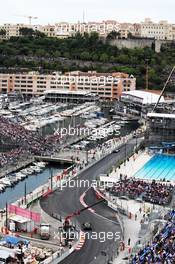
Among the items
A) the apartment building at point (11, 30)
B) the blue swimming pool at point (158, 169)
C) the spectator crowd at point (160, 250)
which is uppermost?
the apartment building at point (11, 30)

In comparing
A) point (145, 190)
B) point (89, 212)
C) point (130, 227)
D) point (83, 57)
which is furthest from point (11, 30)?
point (130, 227)

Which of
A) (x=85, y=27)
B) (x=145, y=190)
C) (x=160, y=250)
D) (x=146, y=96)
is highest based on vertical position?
(x=85, y=27)

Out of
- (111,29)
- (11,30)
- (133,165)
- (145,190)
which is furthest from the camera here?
(111,29)

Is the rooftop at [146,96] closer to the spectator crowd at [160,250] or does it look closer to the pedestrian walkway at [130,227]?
the pedestrian walkway at [130,227]

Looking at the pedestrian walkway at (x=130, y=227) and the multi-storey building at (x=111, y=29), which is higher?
the multi-storey building at (x=111, y=29)

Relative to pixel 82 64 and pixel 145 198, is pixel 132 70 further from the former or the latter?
pixel 145 198

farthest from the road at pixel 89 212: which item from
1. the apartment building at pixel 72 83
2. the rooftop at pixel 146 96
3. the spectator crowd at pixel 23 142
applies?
the apartment building at pixel 72 83

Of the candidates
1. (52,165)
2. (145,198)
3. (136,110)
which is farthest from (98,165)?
(136,110)

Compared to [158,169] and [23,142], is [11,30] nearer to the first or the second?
[23,142]
